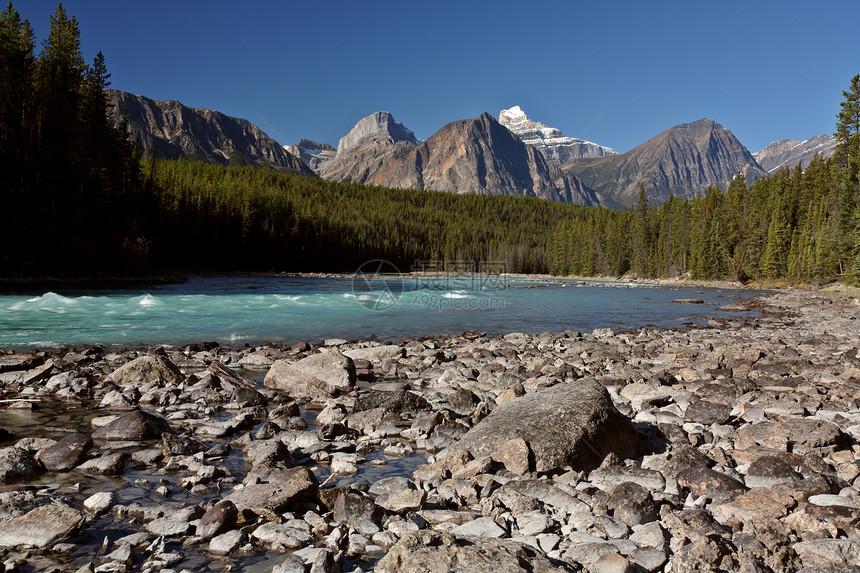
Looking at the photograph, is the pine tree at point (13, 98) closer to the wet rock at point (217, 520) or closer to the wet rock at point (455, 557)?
the wet rock at point (217, 520)

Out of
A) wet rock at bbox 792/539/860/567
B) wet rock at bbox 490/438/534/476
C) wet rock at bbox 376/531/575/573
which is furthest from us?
wet rock at bbox 490/438/534/476

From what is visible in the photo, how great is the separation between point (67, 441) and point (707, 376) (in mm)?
11441

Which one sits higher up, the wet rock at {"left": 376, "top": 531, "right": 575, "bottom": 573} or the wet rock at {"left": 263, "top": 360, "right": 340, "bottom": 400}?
the wet rock at {"left": 376, "top": 531, "right": 575, "bottom": 573}

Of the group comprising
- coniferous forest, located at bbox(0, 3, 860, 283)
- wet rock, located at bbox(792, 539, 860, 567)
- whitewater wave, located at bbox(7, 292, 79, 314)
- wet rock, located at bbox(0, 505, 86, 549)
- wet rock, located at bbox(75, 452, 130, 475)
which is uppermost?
coniferous forest, located at bbox(0, 3, 860, 283)

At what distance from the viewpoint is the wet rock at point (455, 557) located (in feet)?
10.7

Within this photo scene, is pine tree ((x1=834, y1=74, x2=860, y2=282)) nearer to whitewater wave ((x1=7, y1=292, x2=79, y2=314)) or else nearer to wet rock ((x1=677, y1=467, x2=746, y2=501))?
wet rock ((x1=677, y1=467, x2=746, y2=501))

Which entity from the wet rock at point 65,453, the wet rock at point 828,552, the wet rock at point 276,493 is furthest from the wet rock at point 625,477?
the wet rock at point 65,453

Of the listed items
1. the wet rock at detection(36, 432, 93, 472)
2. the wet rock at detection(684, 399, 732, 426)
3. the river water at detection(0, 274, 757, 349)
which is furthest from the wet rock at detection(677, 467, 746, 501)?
the river water at detection(0, 274, 757, 349)

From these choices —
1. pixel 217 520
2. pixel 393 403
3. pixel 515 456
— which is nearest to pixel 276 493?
pixel 217 520

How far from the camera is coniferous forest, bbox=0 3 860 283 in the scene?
1547 inches

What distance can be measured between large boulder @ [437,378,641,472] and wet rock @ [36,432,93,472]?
4332mm

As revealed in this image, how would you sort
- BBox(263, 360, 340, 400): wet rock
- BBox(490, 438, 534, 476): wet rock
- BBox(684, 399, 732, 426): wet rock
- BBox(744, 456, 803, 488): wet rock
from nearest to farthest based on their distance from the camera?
BBox(744, 456, 803, 488): wet rock
BBox(490, 438, 534, 476): wet rock
BBox(684, 399, 732, 426): wet rock
BBox(263, 360, 340, 400): wet rock

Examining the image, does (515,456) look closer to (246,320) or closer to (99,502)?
(99,502)

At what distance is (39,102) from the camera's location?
41344 mm
